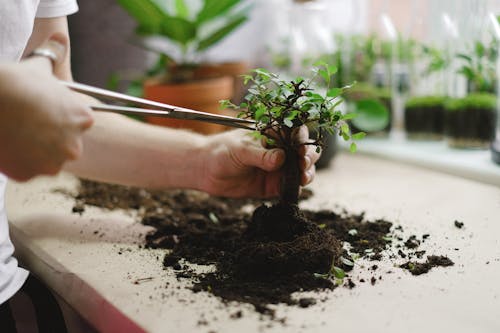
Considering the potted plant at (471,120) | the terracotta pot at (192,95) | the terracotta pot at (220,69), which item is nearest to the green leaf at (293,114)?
the terracotta pot at (192,95)

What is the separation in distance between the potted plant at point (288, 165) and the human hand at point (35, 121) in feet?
0.87

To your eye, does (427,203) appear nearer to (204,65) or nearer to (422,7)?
(422,7)

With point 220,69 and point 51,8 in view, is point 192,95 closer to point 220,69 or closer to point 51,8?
point 220,69

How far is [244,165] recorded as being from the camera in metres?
0.97

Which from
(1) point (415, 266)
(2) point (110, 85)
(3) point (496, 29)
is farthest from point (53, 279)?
(3) point (496, 29)

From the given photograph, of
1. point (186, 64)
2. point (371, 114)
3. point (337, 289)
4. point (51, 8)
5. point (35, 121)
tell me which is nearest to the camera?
point (35, 121)

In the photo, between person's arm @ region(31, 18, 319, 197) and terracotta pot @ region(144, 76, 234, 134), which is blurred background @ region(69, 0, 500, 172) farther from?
person's arm @ region(31, 18, 319, 197)

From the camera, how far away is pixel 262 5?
2088 mm

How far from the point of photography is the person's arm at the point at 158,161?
1.01 m

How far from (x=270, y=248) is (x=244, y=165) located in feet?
0.73

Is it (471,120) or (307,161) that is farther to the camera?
(471,120)

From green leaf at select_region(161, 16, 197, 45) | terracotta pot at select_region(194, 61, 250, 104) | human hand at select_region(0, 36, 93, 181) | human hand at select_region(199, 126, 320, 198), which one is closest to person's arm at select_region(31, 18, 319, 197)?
human hand at select_region(199, 126, 320, 198)

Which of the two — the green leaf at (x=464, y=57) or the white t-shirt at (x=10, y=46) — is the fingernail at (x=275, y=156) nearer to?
the white t-shirt at (x=10, y=46)

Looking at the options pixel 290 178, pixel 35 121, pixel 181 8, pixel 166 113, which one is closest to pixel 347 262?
pixel 290 178
